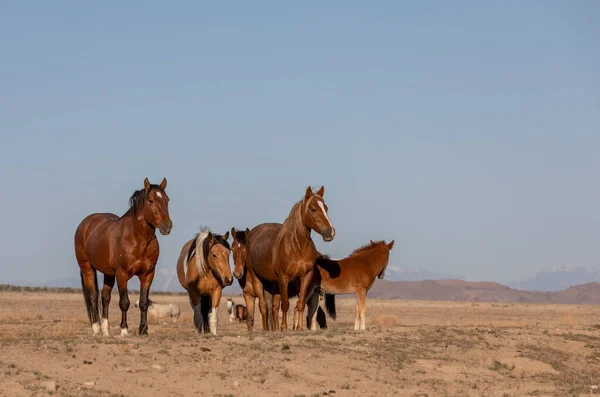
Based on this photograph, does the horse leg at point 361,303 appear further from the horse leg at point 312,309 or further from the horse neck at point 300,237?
the horse neck at point 300,237

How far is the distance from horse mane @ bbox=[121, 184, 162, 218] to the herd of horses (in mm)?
18

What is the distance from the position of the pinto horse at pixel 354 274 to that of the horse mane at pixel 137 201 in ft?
14.1

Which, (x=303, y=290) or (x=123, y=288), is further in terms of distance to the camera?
(x=303, y=290)

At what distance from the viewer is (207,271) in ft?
56.1

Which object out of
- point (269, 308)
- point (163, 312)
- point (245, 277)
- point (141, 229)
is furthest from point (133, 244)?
point (163, 312)

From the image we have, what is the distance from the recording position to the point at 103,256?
1664 cm

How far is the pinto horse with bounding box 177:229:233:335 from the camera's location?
16.8m

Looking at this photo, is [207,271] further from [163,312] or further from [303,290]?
[163,312]

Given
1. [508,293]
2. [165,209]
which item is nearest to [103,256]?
[165,209]

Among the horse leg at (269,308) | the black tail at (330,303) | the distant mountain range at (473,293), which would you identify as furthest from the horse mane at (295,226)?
the distant mountain range at (473,293)

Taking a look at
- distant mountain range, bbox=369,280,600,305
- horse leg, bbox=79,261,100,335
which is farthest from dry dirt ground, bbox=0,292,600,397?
distant mountain range, bbox=369,280,600,305

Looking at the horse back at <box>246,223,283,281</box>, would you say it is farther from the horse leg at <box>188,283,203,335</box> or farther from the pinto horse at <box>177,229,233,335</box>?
the horse leg at <box>188,283,203,335</box>

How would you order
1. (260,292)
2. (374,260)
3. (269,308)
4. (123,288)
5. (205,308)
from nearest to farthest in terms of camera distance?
(123,288)
(205,308)
(260,292)
(269,308)
(374,260)

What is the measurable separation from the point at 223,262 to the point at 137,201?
1.91 meters
